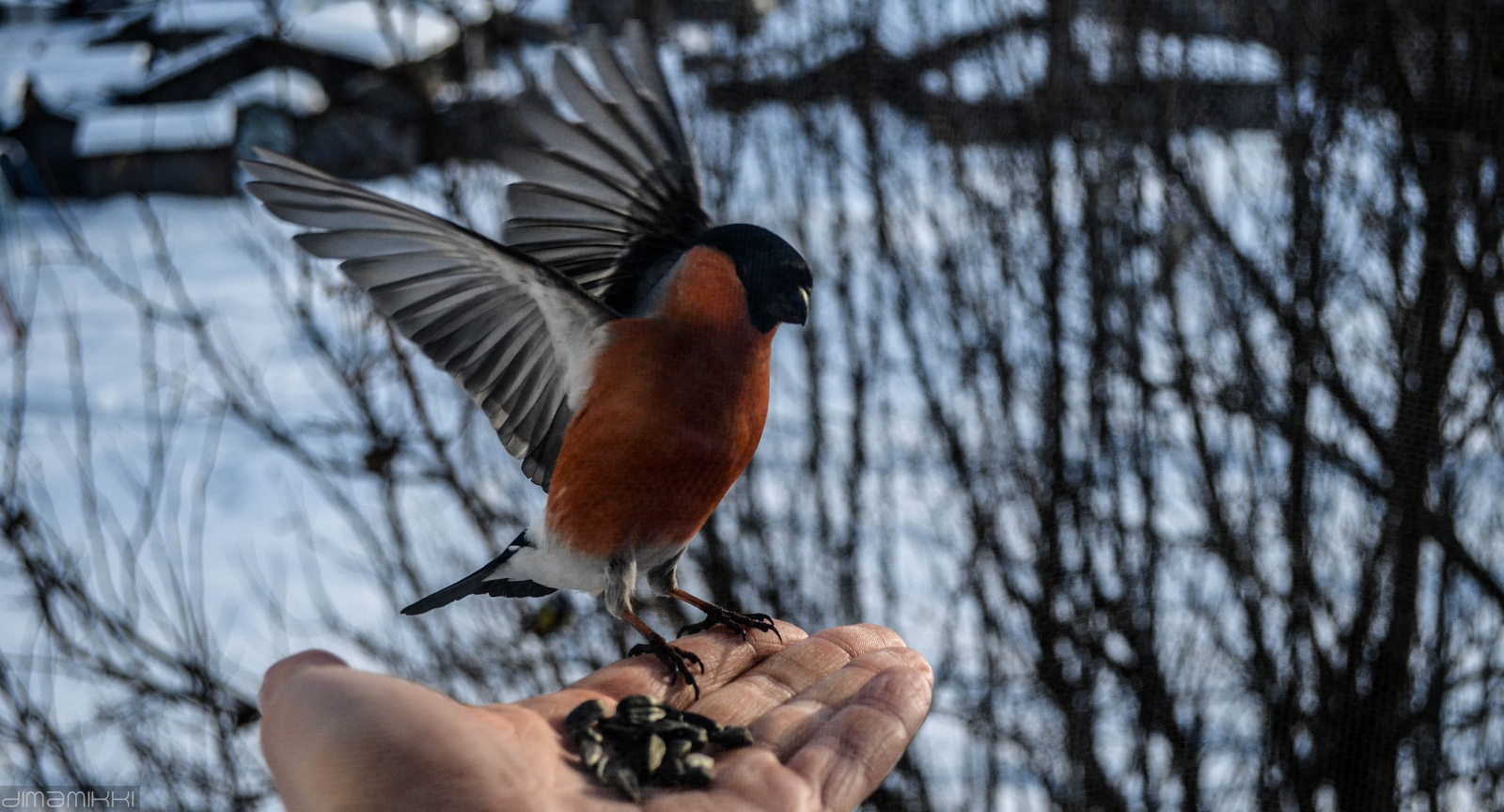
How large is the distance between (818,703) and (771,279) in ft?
1.69

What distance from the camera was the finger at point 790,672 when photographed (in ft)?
3.86

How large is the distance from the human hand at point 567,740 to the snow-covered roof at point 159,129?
1.39 metres

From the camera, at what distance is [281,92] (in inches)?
80.4

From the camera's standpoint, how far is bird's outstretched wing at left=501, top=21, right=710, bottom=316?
42.4 inches

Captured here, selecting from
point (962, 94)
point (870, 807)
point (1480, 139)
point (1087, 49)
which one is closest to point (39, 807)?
point (870, 807)

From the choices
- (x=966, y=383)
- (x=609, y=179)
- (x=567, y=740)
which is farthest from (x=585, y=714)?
(x=966, y=383)

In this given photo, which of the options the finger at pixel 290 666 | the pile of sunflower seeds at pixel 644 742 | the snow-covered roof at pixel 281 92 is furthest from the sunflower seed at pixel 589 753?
the snow-covered roof at pixel 281 92

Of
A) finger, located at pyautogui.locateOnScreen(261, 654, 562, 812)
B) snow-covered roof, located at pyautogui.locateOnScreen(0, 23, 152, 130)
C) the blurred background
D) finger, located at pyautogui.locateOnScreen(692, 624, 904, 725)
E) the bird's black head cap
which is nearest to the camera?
finger, located at pyautogui.locateOnScreen(261, 654, 562, 812)

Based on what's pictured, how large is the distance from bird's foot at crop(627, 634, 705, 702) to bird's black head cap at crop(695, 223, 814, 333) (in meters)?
0.40

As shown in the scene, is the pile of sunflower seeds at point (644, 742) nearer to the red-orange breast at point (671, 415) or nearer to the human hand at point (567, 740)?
the human hand at point (567, 740)

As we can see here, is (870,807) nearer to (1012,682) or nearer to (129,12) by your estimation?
(1012,682)

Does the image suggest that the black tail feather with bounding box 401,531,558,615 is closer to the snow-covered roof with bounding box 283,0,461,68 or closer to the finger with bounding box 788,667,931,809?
the finger with bounding box 788,667,931,809

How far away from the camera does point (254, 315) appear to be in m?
2.65

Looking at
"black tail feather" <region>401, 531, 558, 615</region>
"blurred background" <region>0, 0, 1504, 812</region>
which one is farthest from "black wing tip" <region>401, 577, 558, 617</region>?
"blurred background" <region>0, 0, 1504, 812</region>
